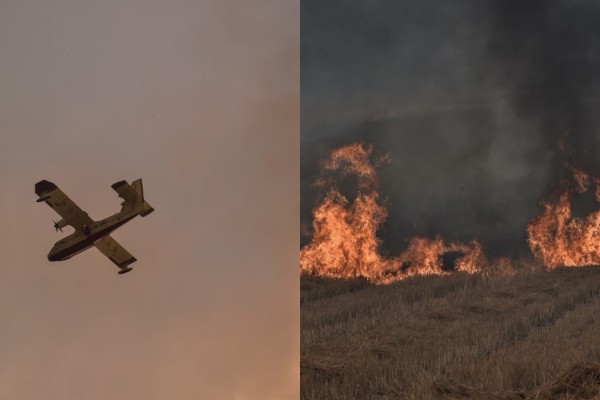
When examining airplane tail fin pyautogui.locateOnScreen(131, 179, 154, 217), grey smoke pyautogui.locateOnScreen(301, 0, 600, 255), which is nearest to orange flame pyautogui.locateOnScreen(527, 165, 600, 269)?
grey smoke pyautogui.locateOnScreen(301, 0, 600, 255)

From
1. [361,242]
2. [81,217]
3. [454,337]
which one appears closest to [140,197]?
[81,217]

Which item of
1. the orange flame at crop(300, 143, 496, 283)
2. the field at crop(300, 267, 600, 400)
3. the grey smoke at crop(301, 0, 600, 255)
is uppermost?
the grey smoke at crop(301, 0, 600, 255)

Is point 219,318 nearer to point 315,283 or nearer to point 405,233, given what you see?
point 315,283

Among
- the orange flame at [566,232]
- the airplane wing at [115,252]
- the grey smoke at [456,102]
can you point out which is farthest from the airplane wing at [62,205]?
the orange flame at [566,232]

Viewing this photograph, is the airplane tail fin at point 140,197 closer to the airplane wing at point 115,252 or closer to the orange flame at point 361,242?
the airplane wing at point 115,252

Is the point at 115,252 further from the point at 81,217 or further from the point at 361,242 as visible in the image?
the point at 361,242

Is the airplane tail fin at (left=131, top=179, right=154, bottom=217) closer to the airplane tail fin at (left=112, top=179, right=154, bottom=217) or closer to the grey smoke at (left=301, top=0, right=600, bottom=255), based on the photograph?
the airplane tail fin at (left=112, top=179, right=154, bottom=217)
